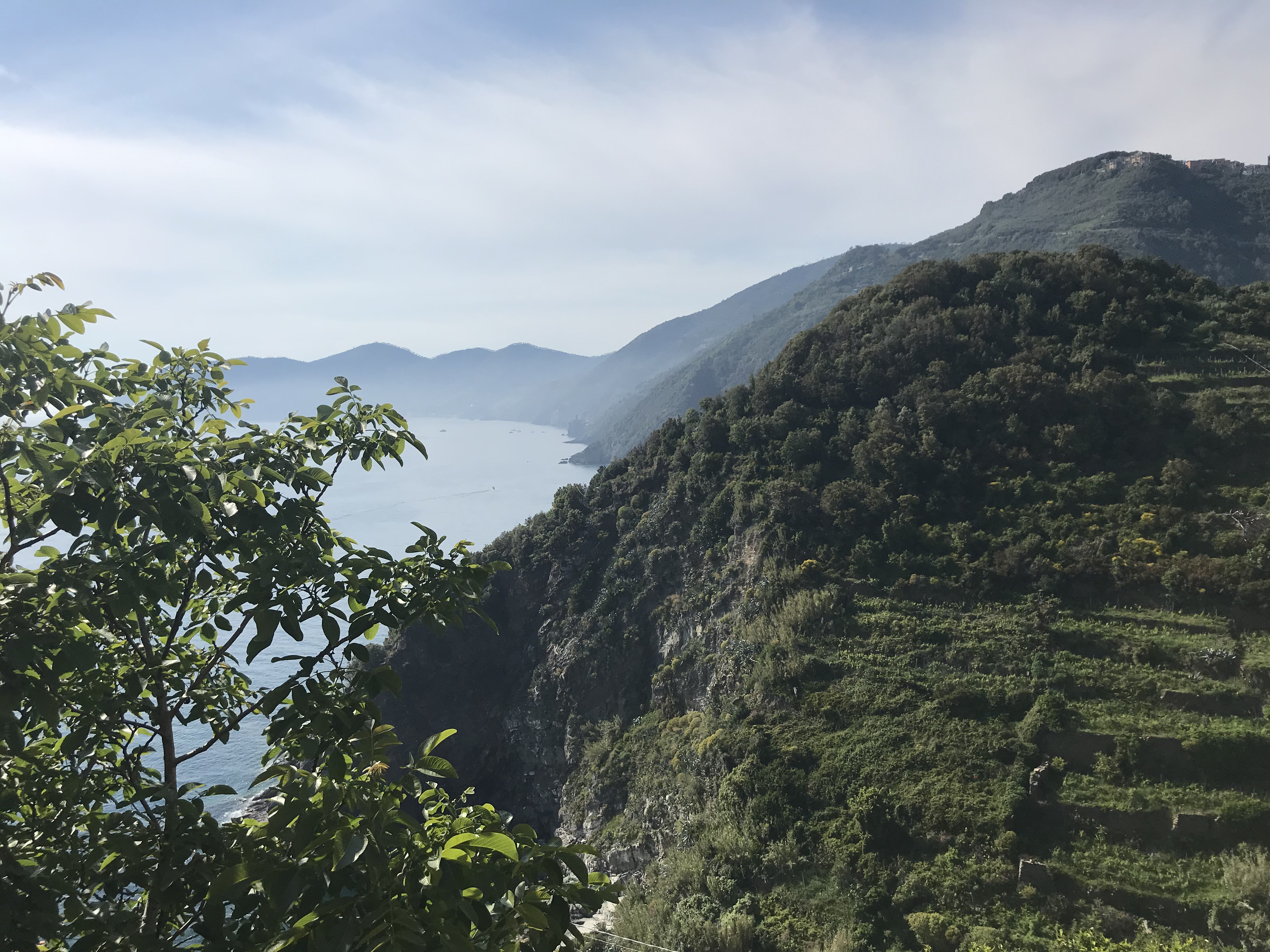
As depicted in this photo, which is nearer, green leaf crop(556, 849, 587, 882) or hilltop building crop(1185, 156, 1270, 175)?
green leaf crop(556, 849, 587, 882)

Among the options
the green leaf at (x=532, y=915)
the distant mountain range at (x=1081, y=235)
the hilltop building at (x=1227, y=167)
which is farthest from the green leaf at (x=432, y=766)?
the hilltop building at (x=1227, y=167)

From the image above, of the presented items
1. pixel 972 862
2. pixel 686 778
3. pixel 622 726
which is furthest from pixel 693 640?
pixel 972 862

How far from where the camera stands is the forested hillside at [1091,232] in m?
62.0

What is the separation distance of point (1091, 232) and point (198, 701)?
82.2 m

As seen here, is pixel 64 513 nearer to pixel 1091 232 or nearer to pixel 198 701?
pixel 198 701

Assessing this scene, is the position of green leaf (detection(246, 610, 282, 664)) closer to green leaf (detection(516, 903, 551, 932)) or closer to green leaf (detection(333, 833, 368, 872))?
green leaf (detection(333, 833, 368, 872))

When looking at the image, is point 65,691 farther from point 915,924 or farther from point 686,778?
point 686,778

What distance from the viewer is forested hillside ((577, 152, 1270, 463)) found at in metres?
62.0

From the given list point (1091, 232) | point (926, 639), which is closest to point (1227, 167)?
point (1091, 232)

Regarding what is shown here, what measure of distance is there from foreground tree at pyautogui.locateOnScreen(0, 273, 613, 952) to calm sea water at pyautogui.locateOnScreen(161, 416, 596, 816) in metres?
26.9

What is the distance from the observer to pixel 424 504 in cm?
10219

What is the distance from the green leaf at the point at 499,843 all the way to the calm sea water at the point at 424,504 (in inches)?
1123

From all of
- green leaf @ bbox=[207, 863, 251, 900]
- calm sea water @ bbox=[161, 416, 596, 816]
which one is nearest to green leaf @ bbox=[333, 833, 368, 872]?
green leaf @ bbox=[207, 863, 251, 900]

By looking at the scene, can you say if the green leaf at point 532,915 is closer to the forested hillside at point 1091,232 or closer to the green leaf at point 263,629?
the green leaf at point 263,629
